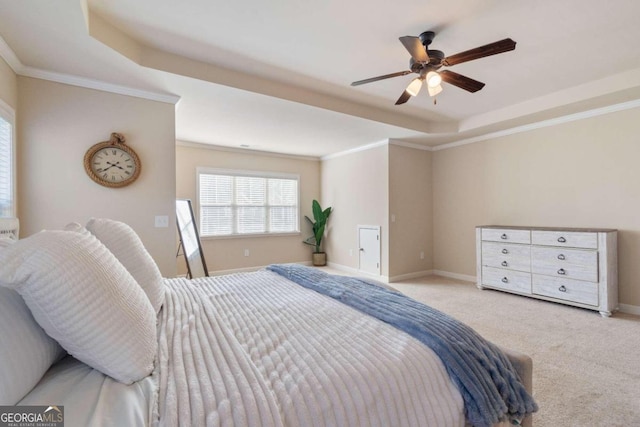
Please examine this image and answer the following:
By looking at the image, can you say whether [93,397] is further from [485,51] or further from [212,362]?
[485,51]

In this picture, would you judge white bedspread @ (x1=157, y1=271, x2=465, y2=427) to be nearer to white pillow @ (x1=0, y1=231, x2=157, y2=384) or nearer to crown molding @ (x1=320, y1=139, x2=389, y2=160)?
white pillow @ (x1=0, y1=231, x2=157, y2=384)

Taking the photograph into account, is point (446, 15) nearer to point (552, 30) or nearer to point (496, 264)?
point (552, 30)

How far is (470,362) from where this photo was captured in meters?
1.04

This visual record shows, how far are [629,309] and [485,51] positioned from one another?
3.48 meters

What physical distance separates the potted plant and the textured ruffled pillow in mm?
5207

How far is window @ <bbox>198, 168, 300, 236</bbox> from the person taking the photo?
5.13 metres

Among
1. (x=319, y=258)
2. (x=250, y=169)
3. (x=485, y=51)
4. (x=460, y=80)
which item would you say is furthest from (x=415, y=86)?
(x=319, y=258)

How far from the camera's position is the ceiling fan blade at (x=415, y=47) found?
198 cm

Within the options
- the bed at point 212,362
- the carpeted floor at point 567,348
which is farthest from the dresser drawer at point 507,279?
the bed at point 212,362

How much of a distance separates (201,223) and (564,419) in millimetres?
4980

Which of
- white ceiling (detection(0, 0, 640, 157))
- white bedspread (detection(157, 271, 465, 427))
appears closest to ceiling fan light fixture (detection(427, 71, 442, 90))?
white ceiling (detection(0, 0, 640, 157))

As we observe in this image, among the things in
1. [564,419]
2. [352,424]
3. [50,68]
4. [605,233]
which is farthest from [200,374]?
[605,233]

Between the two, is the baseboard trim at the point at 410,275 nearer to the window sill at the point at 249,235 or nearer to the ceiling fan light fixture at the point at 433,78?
the window sill at the point at 249,235

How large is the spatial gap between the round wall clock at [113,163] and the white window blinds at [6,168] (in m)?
0.48
